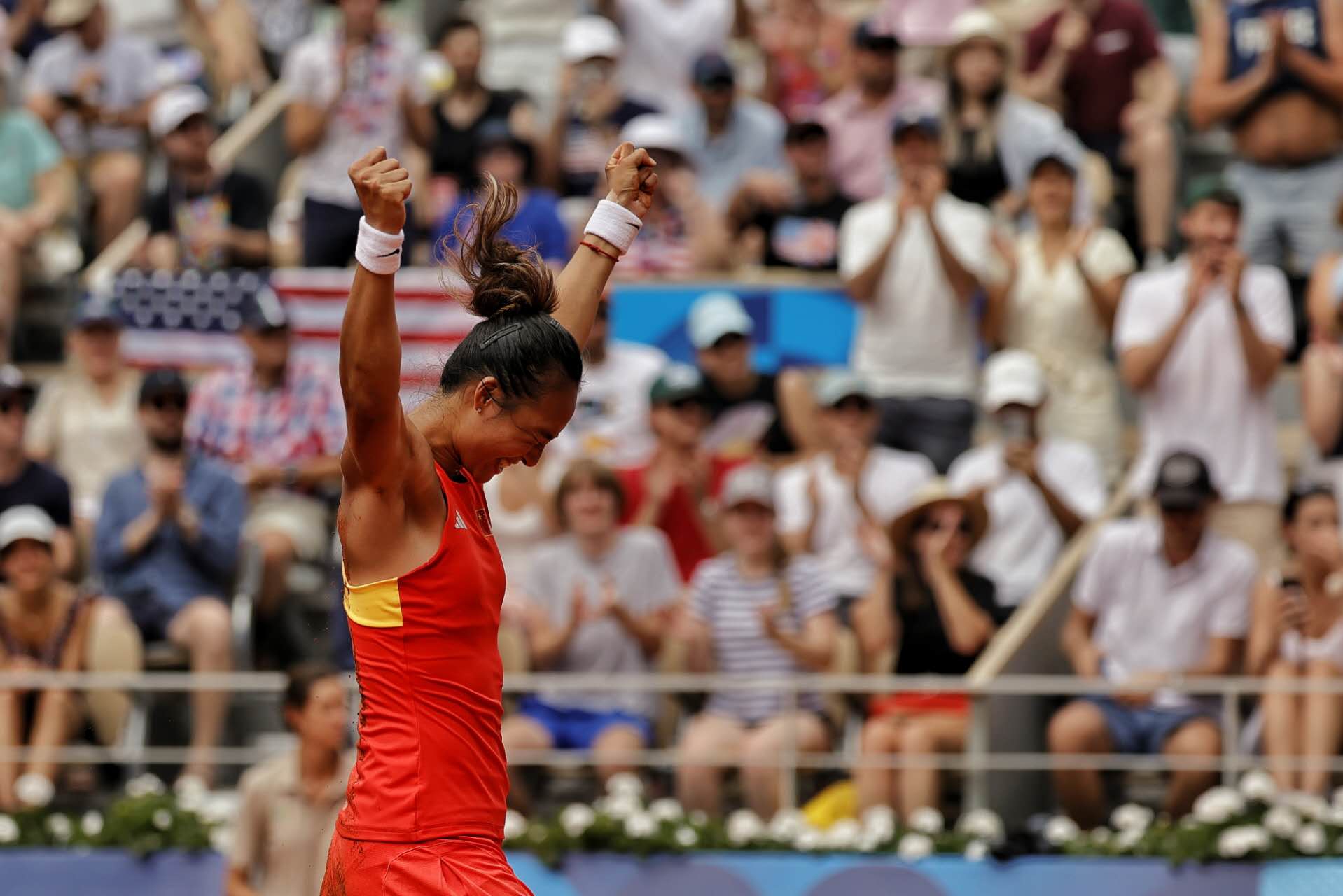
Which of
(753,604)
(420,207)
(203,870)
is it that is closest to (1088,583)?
(753,604)

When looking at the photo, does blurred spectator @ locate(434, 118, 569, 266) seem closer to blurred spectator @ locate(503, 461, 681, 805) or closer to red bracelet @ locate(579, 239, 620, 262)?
blurred spectator @ locate(503, 461, 681, 805)

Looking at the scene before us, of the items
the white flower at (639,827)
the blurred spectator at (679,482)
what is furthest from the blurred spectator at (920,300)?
the white flower at (639,827)

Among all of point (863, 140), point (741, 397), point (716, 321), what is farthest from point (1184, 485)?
point (863, 140)

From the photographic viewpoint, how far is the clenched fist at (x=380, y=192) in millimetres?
4016

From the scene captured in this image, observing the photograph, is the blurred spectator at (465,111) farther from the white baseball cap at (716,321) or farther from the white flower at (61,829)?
the white flower at (61,829)

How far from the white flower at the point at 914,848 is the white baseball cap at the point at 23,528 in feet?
12.3

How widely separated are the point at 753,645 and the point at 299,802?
205 centimetres

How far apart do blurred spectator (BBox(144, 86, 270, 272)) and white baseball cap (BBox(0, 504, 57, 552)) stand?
2604mm

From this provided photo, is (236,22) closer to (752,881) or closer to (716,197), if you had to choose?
(716,197)

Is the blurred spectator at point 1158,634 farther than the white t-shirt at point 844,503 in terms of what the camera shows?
No

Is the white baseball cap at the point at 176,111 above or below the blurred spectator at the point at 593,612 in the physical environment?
above

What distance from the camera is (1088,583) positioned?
8938 mm

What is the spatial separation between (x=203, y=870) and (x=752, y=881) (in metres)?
2.20

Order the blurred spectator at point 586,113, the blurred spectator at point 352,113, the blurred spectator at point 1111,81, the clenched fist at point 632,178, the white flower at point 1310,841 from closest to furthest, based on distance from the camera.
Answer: the clenched fist at point 632,178 < the white flower at point 1310,841 < the blurred spectator at point 1111,81 < the blurred spectator at point 352,113 < the blurred spectator at point 586,113
